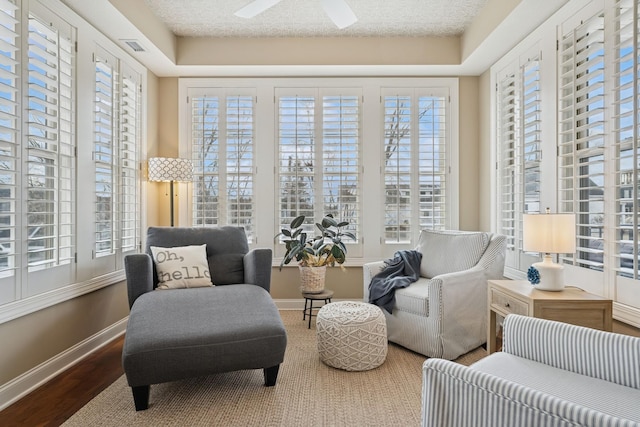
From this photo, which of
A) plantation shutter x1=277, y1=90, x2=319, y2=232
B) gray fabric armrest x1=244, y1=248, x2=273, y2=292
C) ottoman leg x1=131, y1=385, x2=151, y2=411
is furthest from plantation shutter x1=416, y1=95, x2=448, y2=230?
ottoman leg x1=131, y1=385, x2=151, y2=411

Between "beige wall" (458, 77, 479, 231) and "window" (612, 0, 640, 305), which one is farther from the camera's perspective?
"beige wall" (458, 77, 479, 231)


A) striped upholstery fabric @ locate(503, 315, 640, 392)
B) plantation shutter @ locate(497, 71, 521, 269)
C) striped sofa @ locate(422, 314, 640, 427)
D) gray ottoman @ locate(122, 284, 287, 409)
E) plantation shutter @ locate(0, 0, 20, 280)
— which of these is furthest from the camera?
plantation shutter @ locate(497, 71, 521, 269)

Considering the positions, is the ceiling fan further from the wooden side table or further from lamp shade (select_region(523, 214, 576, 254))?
the wooden side table

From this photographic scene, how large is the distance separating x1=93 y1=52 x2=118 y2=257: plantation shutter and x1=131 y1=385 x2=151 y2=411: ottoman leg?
4.56ft

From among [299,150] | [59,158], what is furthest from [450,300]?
[59,158]

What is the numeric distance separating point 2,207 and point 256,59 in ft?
8.27

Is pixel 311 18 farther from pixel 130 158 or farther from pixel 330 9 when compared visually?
pixel 130 158

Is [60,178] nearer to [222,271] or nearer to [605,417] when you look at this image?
[222,271]

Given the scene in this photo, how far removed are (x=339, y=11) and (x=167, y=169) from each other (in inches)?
86.0

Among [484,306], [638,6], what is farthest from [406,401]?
[638,6]

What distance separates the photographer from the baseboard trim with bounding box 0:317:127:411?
2234mm

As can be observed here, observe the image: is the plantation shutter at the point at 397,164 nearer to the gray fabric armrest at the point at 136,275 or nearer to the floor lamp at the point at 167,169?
the floor lamp at the point at 167,169

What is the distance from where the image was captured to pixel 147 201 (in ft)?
13.0

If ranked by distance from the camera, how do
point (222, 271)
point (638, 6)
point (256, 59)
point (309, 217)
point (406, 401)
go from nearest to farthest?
1. point (638, 6)
2. point (406, 401)
3. point (222, 271)
4. point (256, 59)
5. point (309, 217)
